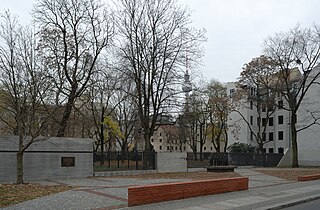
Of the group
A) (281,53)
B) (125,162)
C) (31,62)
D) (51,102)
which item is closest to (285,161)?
(281,53)

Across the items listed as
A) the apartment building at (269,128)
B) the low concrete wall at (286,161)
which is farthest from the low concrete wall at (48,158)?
the apartment building at (269,128)

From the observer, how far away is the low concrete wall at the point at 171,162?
94.5ft

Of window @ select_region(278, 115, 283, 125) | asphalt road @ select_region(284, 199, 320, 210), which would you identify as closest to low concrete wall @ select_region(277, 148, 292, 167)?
window @ select_region(278, 115, 283, 125)

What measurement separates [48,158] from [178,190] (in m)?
11.3

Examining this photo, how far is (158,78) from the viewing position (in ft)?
104

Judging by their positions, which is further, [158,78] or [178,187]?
[158,78]

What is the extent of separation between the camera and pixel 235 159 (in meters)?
39.6

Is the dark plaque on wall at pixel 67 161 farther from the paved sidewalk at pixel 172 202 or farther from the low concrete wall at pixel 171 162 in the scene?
the paved sidewalk at pixel 172 202

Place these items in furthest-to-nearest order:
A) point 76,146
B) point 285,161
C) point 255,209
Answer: point 285,161, point 76,146, point 255,209

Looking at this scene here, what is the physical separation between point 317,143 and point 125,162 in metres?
28.5

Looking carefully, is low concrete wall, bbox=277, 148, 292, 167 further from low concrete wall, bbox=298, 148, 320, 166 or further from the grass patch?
the grass patch

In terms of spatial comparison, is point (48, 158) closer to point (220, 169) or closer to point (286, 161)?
point (220, 169)

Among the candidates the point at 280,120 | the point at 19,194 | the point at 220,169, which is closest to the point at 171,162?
the point at 220,169

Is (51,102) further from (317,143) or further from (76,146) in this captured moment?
(317,143)
